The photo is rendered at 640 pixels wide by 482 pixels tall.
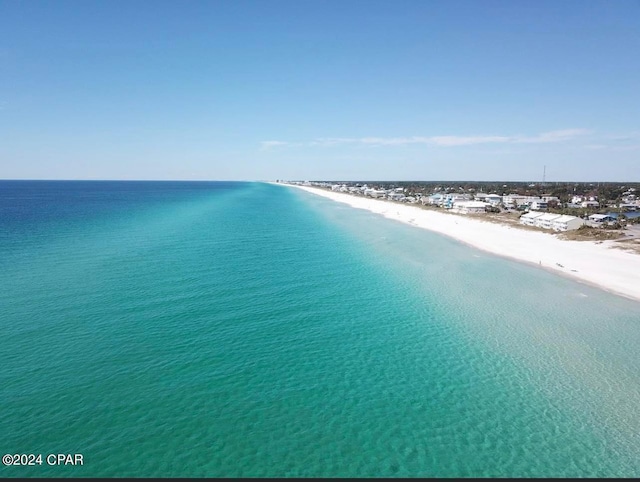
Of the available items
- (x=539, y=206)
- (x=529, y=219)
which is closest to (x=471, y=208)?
(x=539, y=206)

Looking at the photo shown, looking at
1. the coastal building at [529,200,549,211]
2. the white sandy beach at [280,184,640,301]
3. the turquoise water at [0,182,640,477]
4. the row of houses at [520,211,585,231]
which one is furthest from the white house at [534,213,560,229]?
the turquoise water at [0,182,640,477]

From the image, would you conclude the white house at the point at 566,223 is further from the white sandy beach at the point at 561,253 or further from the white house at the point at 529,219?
the white house at the point at 529,219

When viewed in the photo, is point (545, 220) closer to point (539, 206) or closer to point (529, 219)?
point (529, 219)

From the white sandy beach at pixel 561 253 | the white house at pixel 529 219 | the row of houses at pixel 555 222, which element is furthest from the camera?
the white house at pixel 529 219

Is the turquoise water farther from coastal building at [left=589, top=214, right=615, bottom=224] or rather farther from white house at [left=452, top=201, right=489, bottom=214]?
white house at [left=452, top=201, right=489, bottom=214]

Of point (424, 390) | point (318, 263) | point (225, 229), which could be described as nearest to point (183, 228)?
point (225, 229)

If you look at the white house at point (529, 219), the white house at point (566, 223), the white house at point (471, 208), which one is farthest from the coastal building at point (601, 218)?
the white house at point (471, 208)
